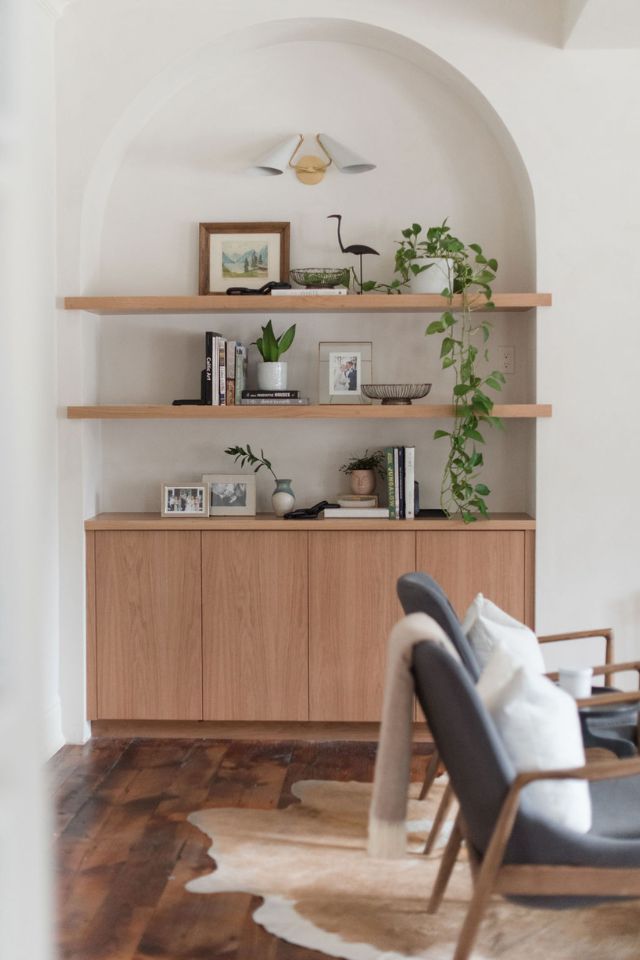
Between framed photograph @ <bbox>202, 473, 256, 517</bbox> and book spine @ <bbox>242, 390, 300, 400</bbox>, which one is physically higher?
book spine @ <bbox>242, 390, 300, 400</bbox>

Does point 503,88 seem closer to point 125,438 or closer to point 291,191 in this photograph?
point 291,191

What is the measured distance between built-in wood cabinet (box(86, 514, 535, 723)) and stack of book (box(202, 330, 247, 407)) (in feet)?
1.65

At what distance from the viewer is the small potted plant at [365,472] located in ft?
14.7

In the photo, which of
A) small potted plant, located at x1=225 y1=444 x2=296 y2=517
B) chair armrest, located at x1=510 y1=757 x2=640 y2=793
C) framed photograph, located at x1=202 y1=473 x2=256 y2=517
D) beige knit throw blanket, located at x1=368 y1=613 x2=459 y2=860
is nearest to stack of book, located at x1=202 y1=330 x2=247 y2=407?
small potted plant, located at x1=225 y1=444 x2=296 y2=517

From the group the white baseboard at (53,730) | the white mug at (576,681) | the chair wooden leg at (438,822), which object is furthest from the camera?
the white baseboard at (53,730)

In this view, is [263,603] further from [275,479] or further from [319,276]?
[319,276]

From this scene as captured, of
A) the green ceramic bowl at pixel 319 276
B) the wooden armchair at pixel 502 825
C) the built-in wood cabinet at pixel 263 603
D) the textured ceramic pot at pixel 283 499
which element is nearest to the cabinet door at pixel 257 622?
the built-in wood cabinet at pixel 263 603

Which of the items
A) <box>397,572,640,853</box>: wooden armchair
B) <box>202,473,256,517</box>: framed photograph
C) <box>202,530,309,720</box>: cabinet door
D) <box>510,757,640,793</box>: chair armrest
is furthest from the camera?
<box>202,473,256,517</box>: framed photograph

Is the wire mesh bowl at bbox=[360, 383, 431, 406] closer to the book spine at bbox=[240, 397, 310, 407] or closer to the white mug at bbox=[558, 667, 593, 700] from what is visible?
the book spine at bbox=[240, 397, 310, 407]

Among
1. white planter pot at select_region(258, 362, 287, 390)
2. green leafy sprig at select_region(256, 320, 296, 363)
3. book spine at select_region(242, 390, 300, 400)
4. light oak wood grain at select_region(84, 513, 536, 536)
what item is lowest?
light oak wood grain at select_region(84, 513, 536, 536)

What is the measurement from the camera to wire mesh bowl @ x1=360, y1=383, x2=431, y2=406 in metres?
4.27

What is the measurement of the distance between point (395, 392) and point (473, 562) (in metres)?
0.74

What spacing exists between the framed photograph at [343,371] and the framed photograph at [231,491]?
1.52ft

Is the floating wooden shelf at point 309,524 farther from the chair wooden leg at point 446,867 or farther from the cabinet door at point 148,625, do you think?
the chair wooden leg at point 446,867
